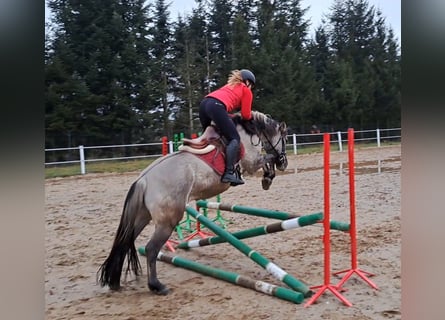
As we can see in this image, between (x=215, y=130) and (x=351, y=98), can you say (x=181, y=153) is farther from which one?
(x=351, y=98)

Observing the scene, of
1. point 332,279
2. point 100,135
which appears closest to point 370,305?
point 332,279

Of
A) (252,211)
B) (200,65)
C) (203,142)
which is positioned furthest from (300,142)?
(200,65)

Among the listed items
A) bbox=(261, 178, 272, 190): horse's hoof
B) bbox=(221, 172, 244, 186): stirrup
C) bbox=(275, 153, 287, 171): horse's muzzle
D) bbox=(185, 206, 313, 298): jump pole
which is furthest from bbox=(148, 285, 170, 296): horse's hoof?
bbox=(275, 153, 287, 171): horse's muzzle

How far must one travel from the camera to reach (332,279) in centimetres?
142

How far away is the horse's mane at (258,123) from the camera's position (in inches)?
56.9

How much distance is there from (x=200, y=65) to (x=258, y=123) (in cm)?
31

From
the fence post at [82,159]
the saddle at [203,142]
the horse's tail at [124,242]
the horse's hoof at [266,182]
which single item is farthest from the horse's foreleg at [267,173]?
the fence post at [82,159]

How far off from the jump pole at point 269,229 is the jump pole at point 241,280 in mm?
159

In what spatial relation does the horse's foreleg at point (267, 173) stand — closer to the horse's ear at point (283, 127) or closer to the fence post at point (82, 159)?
the horse's ear at point (283, 127)

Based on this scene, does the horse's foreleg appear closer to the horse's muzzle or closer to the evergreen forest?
the horse's muzzle

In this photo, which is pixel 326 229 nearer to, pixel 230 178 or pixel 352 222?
pixel 352 222

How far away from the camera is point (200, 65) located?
1356mm

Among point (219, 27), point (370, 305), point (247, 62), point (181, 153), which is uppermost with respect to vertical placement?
point (219, 27)
